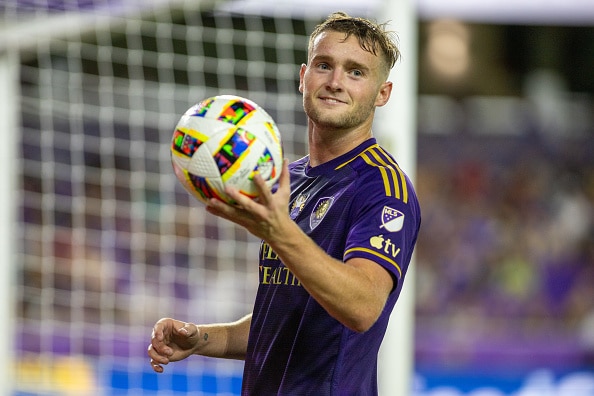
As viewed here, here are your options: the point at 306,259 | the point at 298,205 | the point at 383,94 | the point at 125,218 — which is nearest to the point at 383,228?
the point at 306,259

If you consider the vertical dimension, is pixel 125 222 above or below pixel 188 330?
above

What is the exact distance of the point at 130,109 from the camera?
10242mm

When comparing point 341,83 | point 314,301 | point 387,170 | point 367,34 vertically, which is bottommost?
point 314,301

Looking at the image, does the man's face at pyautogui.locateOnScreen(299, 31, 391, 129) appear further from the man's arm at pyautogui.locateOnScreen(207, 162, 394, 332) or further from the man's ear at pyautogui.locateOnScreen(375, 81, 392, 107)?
the man's arm at pyautogui.locateOnScreen(207, 162, 394, 332)

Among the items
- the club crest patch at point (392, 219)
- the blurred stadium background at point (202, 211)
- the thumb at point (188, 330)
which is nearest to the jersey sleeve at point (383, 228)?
the club crest patch at point (392, 219)

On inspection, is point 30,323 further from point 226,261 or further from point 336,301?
point 336,301

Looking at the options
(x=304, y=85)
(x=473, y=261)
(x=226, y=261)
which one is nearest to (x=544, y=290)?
(x=473, y=261)

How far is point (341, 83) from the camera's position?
2.66 meters

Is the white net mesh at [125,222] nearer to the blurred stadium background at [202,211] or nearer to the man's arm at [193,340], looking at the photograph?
the blurred stadium background at [202,211]

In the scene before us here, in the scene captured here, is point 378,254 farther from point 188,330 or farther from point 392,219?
point 188,330

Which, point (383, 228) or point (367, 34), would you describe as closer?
point (383, 228)

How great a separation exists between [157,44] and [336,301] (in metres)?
11.4

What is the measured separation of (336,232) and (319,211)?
0.11 meters

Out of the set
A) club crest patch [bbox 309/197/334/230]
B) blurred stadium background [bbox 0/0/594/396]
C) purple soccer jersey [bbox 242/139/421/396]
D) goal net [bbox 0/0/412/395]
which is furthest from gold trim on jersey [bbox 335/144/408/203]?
goal net [bbox 0/0/412/395]
